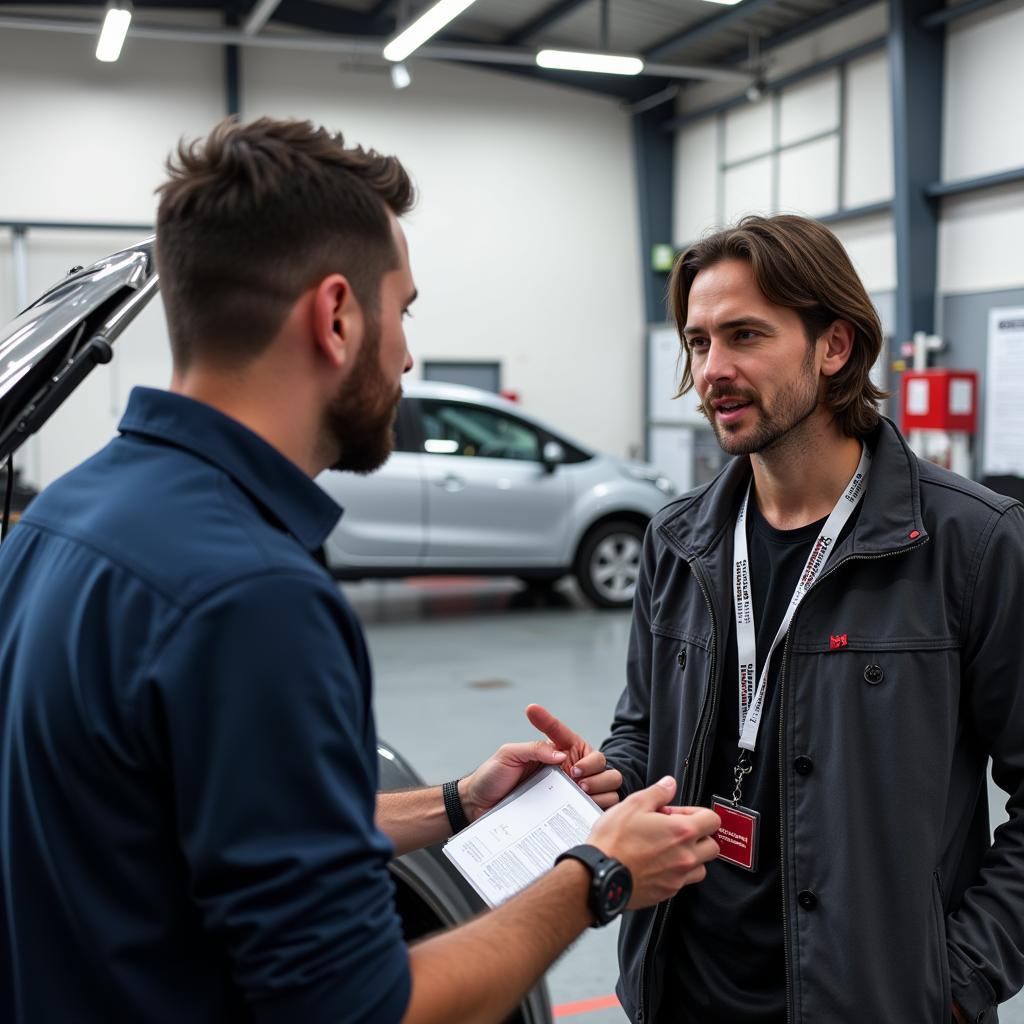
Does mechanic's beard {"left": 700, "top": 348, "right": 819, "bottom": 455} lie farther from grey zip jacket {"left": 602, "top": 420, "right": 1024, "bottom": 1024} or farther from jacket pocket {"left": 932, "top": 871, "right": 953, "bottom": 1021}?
jacket pocket {"left": 932, "top": 871, "right": 953, "bottom": 1021}

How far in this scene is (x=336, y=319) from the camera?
3.75ft

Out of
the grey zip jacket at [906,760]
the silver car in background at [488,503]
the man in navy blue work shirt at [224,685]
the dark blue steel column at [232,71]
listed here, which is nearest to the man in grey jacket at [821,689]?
the grey zip jacket at [906,760]

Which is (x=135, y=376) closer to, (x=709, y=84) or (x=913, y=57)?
(x=709, y=84)

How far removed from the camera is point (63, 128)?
11.2 metres

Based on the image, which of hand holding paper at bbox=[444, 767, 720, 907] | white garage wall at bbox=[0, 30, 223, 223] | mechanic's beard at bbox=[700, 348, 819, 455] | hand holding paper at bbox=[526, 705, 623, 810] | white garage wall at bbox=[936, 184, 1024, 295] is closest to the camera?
hand holding paper at bbox=[444, 767, 720, 907]

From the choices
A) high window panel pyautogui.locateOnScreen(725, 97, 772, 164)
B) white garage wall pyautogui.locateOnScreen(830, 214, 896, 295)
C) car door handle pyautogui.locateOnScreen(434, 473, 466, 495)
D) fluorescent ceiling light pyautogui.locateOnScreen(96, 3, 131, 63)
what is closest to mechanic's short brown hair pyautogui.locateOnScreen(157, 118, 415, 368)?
car door handle pyautogui.locateOnScreen(434, 473, 466, 495)

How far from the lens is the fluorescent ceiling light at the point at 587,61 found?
9.32m

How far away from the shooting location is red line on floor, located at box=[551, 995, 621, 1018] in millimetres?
2988

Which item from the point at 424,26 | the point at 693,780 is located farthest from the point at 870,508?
the point at 424,26

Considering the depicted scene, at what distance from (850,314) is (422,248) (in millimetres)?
10777

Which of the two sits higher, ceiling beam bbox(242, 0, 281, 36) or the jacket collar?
ceiling beam bbox(242, 0, 281, 36)

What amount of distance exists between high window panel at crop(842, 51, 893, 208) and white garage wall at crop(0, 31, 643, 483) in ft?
11.0

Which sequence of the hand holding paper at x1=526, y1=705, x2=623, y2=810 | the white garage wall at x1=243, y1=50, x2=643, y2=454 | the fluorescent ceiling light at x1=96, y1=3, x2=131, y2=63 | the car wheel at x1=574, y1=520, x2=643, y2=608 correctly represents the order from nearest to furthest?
the hand holding paper at x1=526, y1=705, x2=623, y2=810
the car wheel at x1=574, y1=520, x2=643, y2=608
the fluorescent ceiling light at x1=96, y1=3, x2=131, y2=63
the white garage wall at x1=243, y1=50, x2=643, y2=454

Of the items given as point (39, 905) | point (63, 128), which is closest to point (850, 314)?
point (39, 905)
